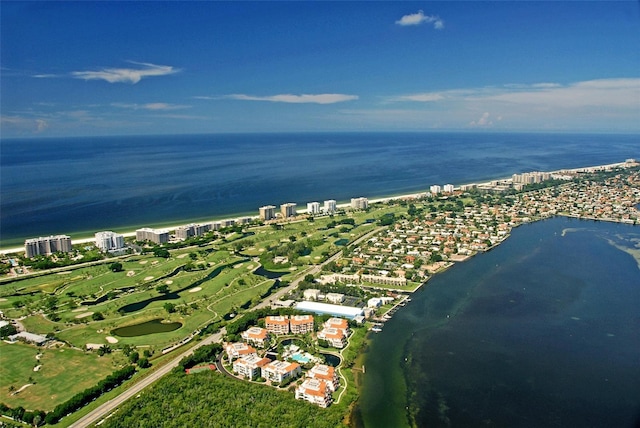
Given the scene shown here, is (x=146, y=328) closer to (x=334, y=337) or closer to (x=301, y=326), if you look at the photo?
(x=301, y=326)

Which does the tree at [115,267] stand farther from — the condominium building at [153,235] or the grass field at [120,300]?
the condominium building at [153,235]

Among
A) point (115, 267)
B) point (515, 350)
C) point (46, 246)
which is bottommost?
point (515, 350)

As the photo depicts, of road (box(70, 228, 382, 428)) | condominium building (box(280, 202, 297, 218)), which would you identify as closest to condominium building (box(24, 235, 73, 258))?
condominium building (box(280, 202, 297, 218))

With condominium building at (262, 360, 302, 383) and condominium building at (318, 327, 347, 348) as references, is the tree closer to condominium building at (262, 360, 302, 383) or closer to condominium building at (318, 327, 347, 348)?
condominium building at (318, 327, 347, 348)

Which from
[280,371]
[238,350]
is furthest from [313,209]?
[280,371]

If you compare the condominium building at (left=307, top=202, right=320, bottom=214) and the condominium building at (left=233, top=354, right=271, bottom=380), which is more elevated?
the condominium building at (left=307, top=202, right=320, bottom=214)

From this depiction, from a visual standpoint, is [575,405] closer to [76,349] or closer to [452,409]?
[452,409]
